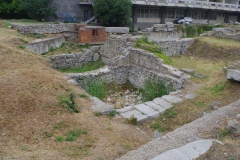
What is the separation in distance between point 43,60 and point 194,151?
811cm

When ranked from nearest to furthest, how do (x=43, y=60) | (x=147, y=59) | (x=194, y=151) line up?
(x=194, y=151) < (x=43, y=60) < (x=147, y=59)

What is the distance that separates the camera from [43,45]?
44.4ft

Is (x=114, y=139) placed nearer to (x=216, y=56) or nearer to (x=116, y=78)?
(x=116, y=78)

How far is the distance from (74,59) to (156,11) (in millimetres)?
21446

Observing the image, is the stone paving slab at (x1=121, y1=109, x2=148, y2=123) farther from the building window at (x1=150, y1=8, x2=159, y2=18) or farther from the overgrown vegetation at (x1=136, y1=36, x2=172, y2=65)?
the building window at (x1=150, y1=8, x2=159, y2=18)

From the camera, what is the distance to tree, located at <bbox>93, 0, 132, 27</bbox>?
71.6 feet

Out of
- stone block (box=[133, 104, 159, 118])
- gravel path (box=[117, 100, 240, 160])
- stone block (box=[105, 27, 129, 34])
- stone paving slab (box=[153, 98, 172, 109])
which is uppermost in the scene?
stone block (box=[105, 27, 129, 34])

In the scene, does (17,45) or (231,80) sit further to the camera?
(17,45)

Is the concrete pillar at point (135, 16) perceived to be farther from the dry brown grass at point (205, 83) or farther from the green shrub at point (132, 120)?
the green shrub at point (132, 120)

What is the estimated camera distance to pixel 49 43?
14188 mm

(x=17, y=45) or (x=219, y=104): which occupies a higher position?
(x=17, y=45)

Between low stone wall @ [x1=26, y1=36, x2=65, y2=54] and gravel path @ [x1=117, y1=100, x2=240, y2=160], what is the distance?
981cm

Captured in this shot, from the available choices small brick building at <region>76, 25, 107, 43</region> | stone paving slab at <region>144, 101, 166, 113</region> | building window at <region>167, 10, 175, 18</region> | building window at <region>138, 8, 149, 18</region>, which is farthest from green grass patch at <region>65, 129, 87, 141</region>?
building window at <region>167, 10, 175, 18</region>

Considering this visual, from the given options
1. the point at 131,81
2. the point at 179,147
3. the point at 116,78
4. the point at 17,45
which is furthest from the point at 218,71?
the point at 17,45
